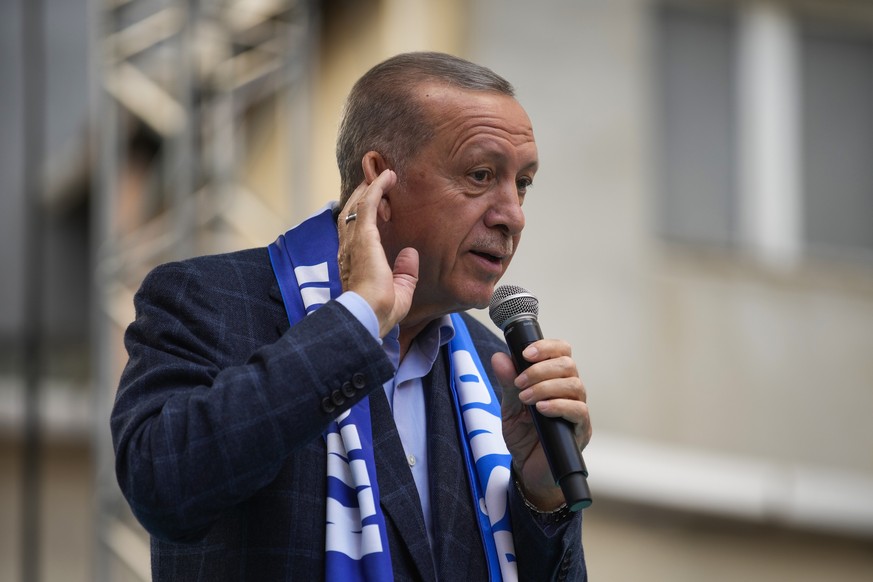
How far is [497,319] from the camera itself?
230 cm

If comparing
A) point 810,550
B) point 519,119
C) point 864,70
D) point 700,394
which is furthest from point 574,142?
point 519,119

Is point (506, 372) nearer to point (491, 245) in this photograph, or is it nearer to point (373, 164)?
point (491, 245)

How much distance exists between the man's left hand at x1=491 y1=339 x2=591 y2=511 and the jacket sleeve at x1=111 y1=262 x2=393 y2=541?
0.84ft

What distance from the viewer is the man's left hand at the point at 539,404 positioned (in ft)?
6.91

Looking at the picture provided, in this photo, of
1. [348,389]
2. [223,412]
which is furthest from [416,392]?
[223,412]

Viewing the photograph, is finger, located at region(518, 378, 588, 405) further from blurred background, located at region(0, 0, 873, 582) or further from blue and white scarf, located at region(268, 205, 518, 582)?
blurred background, located at region(0, 0, 873, 582)

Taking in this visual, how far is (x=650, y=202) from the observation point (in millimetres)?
Result: 7824

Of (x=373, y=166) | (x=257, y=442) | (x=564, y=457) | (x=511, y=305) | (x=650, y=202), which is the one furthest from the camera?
(x=650, y=202)

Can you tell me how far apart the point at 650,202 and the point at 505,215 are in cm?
565

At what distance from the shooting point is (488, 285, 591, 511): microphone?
6.72ft

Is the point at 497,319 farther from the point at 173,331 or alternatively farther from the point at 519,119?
the point at 173,331

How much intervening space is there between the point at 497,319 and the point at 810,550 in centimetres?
613

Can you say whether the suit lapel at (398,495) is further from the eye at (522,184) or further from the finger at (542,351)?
the eye at (522,184)

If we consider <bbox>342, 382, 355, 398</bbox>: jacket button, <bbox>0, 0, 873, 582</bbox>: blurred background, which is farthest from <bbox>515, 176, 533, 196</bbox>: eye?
<bbox>0, 0, 873, 582</bbox>: blurred background
